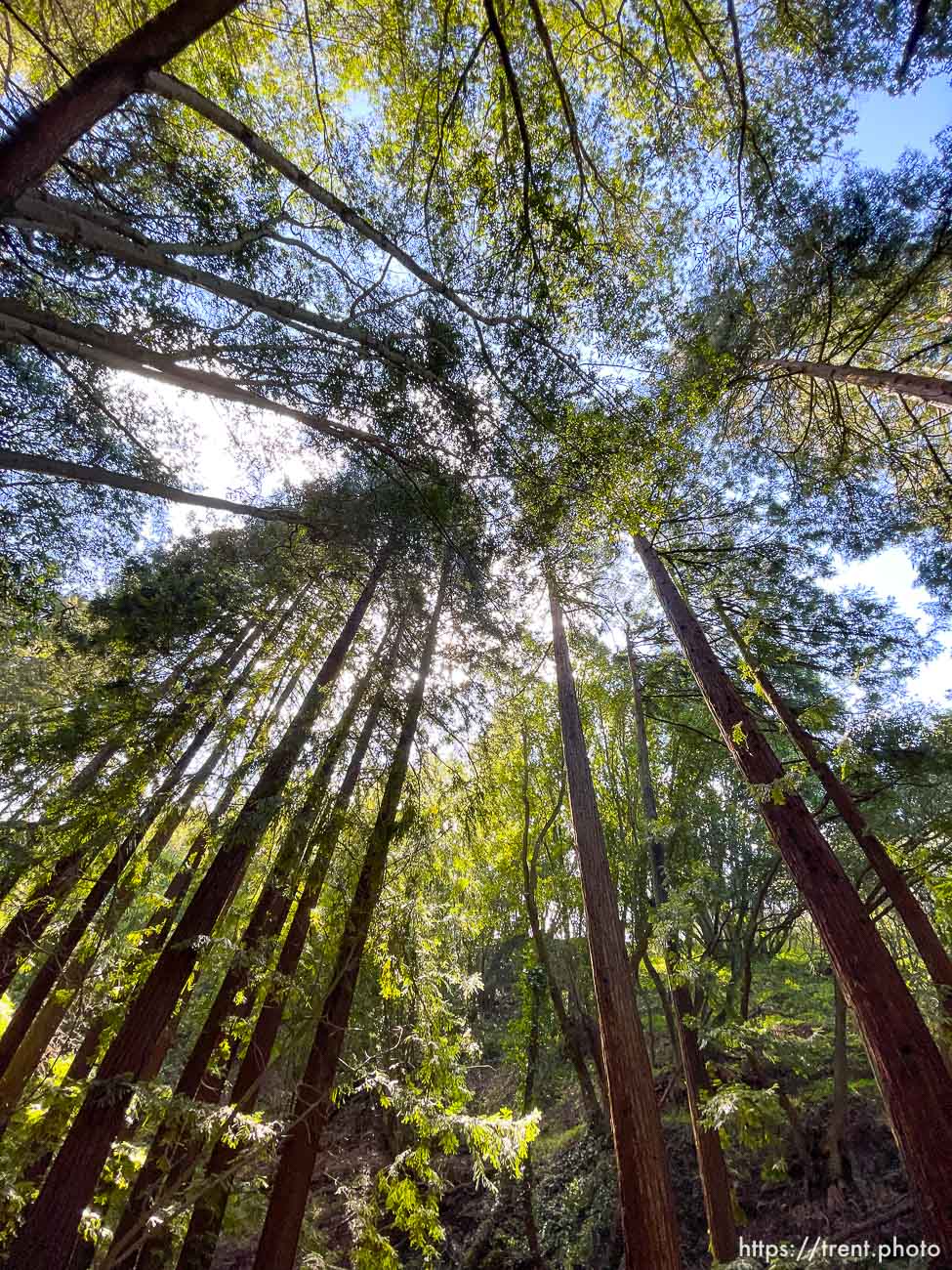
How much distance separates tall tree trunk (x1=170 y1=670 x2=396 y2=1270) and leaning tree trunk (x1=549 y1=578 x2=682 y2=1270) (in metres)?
2.56

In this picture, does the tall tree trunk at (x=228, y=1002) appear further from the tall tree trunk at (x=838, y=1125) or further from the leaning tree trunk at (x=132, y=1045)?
the tall tree trunk at (x=838, y=1125)

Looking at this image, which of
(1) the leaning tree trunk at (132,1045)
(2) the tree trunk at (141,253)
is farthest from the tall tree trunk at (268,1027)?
(2) the tree trunk at (141,253)

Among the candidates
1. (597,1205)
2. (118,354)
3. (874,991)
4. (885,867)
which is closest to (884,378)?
(885,867)

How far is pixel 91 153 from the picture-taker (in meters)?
4.14

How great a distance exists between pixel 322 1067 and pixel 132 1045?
1500 mm

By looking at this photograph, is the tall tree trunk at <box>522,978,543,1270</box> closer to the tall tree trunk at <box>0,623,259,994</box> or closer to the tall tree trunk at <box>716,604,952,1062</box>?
the tall tree trunk at <box>716,604,952,1062</box>

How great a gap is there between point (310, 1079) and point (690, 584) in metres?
7.02

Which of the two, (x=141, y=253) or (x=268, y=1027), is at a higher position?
(x=141, y=253)

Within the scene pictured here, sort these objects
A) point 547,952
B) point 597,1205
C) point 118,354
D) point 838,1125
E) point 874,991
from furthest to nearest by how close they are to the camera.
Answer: point 547,952, point 597,1205, point 838,1125, point 118,354, point 874,991

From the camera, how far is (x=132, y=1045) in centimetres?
373

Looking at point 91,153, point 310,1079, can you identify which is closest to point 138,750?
point 310,1079

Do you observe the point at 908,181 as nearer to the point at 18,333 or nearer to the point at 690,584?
the point at 690,584

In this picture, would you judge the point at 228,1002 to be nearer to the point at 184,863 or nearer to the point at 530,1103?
the point at 184,863

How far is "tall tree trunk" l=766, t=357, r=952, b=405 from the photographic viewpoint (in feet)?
15.6
